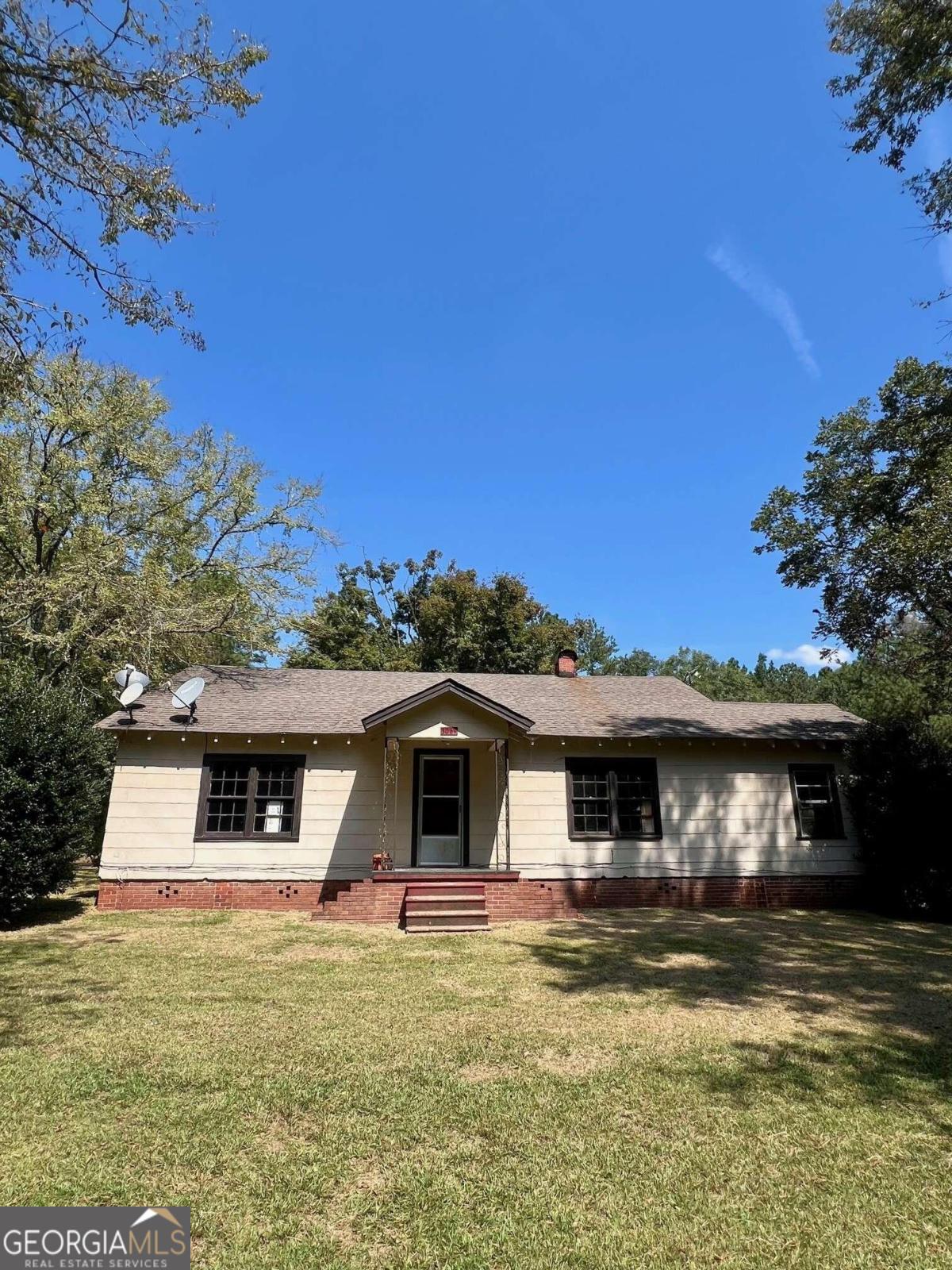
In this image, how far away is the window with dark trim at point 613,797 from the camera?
12.8 m

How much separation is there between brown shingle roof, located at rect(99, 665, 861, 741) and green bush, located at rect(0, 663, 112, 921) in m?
1.27

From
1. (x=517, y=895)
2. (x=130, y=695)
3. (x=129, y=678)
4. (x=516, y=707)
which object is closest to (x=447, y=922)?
(x=517, y=895)

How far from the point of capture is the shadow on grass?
490cm

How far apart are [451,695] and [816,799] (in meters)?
7.71

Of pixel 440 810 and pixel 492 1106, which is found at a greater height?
pixel 440 810

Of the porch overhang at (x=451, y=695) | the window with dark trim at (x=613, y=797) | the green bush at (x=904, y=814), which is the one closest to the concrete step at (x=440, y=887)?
the window with dark trim at (x=613, y=797)

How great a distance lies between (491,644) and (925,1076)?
2822 centimetres

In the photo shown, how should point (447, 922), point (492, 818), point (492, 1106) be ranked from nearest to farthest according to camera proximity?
point (492, 1106) → point (447, 922) → point (492, 818)

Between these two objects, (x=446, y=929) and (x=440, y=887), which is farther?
(x=440, y=887)

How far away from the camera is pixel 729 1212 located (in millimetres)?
3188

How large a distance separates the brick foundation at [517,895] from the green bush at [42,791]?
177 cm

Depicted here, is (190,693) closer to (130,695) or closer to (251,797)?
(130,695)

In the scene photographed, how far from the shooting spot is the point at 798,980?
7.38 m

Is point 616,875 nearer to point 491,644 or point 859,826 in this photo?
point 859,826
